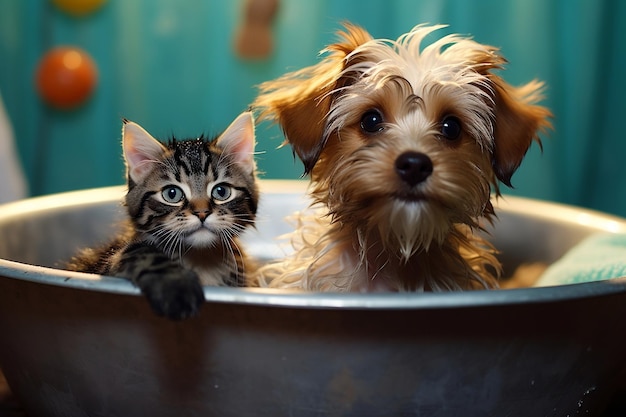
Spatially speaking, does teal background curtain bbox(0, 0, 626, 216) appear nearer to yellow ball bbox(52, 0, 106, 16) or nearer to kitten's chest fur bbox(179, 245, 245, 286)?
yellow ball bbox(52, 0, 106, 16)

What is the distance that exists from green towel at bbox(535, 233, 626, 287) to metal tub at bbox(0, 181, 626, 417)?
0.37 metres

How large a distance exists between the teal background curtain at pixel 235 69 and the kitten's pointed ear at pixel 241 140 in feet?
4.29

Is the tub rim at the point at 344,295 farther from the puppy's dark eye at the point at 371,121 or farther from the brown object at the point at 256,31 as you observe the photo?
the brown object at the point at 256,31

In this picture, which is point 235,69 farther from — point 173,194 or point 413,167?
point 413,167

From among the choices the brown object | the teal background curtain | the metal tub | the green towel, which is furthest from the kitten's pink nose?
the brown object

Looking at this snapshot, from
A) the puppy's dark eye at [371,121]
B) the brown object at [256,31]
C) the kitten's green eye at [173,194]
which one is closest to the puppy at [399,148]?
the puppy's dark eye at [371,121]

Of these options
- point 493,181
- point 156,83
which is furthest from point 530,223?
point 156,83

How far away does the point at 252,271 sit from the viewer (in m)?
1.60

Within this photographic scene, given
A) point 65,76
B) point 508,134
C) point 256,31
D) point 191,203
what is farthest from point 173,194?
point 65,76

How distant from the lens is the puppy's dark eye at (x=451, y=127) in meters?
1.41

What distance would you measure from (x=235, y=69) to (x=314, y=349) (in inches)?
80.5

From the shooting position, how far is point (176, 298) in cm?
98

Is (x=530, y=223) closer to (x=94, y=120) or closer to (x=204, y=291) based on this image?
(x=204, y=291)

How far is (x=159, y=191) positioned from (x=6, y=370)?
41 cm
